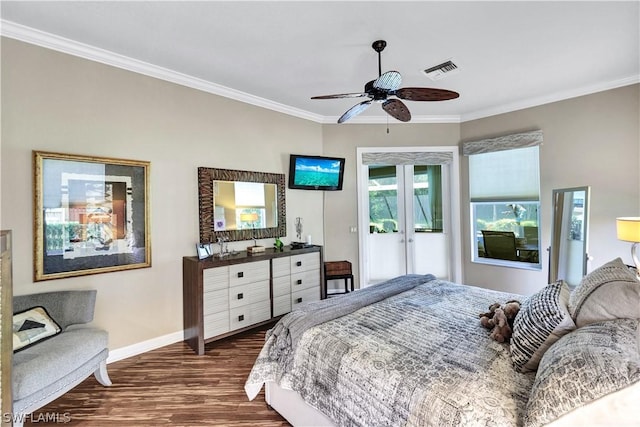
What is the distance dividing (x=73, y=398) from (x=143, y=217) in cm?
152

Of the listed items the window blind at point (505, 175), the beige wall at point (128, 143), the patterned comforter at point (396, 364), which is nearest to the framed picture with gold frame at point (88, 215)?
the beige wall at point (128, 143)

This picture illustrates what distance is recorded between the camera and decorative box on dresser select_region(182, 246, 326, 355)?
9.32ft

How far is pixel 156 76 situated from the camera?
2977 mm

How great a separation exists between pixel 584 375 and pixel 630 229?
2.12 m

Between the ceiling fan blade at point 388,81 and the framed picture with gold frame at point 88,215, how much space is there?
92.5 inches

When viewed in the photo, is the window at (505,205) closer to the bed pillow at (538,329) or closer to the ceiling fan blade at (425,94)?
the ceiling fan blade at (425,94)

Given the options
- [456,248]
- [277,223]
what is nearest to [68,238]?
[277,223]

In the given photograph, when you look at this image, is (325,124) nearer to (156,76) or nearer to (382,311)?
(156,76)

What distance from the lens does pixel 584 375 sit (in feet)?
3.12

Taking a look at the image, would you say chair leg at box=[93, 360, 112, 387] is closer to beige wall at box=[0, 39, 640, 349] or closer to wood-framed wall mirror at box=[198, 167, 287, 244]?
beige wall at box=[0, 39, 640, 349]

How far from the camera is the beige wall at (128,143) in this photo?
2.26 meters

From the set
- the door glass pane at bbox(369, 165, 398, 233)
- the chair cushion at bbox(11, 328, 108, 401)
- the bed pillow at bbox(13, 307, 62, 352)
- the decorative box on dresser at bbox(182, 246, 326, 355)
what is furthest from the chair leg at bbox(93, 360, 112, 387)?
the door glass pane at bbox(369, 165, 398, 233)

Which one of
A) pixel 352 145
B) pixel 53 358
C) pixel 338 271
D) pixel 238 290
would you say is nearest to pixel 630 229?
pixel 338 271

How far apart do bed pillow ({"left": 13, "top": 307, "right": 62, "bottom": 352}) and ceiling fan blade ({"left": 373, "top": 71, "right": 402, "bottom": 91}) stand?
10.0 ft
